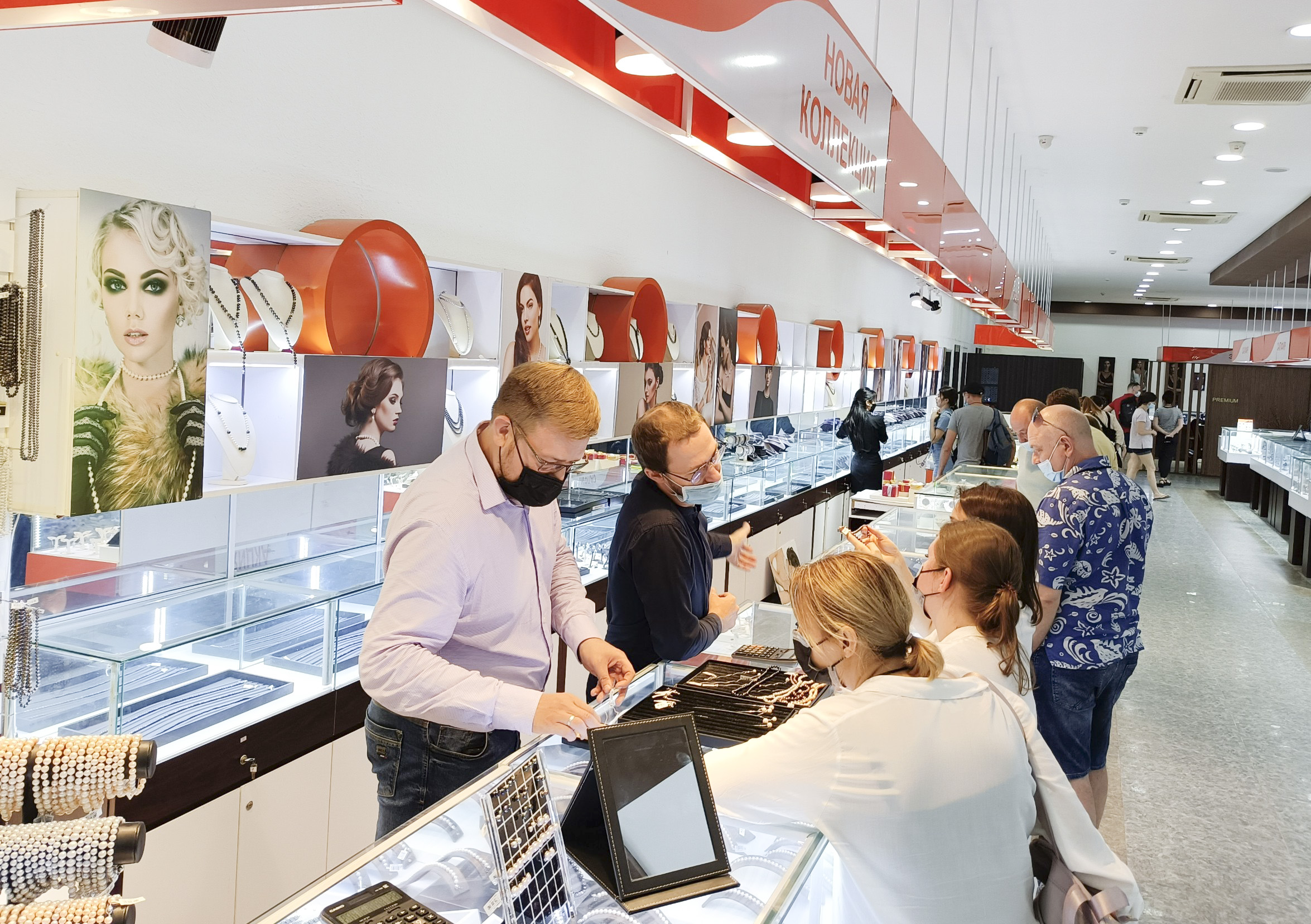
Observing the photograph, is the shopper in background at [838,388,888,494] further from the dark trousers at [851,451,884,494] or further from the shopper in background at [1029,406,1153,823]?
the shopper in background at [1029,406,1153,823]

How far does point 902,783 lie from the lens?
1574 millimetres

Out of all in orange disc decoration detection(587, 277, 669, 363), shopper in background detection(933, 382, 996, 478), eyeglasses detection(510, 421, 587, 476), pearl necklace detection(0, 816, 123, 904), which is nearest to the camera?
pearl necklace detection(0, 816, 123, 904)

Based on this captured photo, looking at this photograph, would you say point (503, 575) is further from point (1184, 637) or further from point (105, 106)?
point (1184, 637)

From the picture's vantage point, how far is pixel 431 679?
5.57 feet

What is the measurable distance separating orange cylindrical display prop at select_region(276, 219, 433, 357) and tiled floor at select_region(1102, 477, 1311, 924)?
3.21m

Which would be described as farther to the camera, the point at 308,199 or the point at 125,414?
the point at 308,199

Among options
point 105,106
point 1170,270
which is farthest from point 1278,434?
point 105,106

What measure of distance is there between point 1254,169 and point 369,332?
8120 millimetres

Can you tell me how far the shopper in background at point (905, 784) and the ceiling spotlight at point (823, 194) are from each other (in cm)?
164

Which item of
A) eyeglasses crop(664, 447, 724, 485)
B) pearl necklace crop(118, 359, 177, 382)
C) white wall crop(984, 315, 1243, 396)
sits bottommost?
eyeglasses crop(664, 447, 724, 485)

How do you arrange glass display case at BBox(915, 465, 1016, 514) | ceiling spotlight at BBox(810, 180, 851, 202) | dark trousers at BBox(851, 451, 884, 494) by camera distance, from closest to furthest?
ceiling spotlight at BBox(810, 180, 851, 202), glass display case at BBox(915, 465, 1016, 514), dark trousers at BBox(851, 451, 884, 494)

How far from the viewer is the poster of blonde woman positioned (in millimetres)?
2334

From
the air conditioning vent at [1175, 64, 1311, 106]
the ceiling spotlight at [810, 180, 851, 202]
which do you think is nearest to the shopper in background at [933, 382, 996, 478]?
the air conditioning vent at [1175, 64, 1311, 106]

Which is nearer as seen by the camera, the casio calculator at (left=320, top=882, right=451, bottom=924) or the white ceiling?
the casio calculator at (left=320, top=882, right=451, bottom=924)
